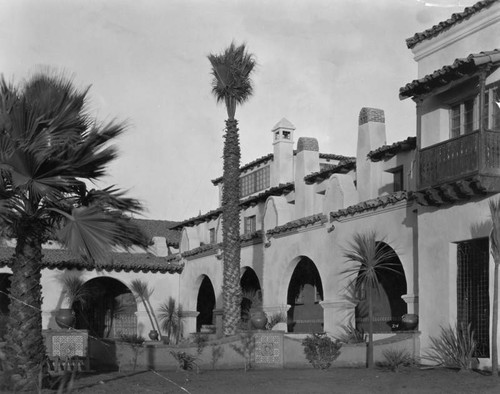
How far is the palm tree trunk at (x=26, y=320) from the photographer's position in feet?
45.4

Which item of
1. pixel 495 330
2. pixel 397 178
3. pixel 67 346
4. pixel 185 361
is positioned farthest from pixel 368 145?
pixel 67 346

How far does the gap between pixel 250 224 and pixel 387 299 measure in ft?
37.2

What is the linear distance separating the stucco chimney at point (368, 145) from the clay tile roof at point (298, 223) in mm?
1487

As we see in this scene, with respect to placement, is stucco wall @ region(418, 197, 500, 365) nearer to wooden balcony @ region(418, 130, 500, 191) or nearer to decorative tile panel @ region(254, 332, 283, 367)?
wooden balcony @ region(418, 130, 500, 191)

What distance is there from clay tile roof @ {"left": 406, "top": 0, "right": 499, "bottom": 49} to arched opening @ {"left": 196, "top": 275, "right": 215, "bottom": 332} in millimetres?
21869

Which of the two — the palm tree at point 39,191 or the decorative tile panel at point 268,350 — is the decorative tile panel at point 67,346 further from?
the palm tree at point 39,191

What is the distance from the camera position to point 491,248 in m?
16.6

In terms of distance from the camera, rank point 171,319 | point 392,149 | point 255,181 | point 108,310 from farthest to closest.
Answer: point 108,310
point 255,181
point 171,319
point 392,149

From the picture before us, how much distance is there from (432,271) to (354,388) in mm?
5263

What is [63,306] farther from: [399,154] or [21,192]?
[21,192]

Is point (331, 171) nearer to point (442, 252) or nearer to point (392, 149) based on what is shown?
point (392, 149)

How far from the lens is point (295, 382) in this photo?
54.6 feet

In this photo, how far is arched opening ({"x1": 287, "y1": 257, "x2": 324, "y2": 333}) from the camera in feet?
96.5

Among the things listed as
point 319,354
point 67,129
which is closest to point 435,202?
point 319,354
